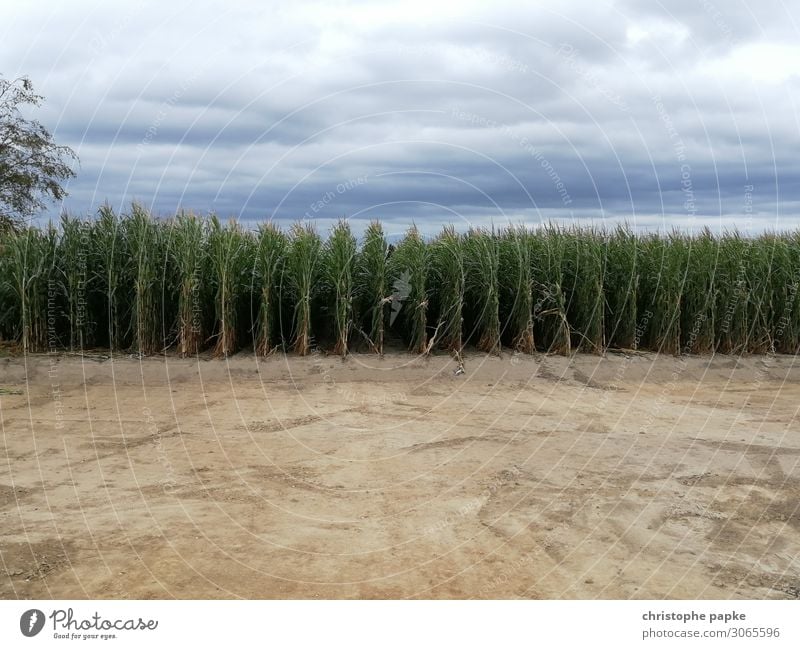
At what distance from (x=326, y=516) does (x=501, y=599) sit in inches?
75.5

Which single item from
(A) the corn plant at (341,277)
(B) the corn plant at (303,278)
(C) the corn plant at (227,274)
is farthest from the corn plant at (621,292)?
(C) the corn plant at (227,274)

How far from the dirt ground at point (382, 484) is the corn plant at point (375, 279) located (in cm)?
89

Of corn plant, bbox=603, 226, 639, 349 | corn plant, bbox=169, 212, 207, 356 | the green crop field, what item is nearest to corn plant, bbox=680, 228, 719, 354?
the green crop field

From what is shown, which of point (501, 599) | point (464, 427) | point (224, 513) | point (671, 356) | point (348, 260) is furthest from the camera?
point (671, 356)

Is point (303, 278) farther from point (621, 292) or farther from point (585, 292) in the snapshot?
point (621, 292)

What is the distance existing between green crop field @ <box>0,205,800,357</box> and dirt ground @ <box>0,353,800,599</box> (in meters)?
0.93

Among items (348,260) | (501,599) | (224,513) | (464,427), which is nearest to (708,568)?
(501,599)

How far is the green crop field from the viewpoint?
514 inches

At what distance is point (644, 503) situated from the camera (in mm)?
6559

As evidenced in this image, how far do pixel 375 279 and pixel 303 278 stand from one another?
1.26 metres

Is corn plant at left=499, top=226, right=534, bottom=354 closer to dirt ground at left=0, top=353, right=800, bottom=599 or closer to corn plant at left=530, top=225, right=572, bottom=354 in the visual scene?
corn plant at left=530, top=225, right=572, bottom=354

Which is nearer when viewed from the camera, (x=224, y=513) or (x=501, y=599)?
(x=501, y=599)

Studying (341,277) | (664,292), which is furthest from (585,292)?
(341,277)

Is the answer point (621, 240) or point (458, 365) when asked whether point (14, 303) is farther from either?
point (621, 240)
